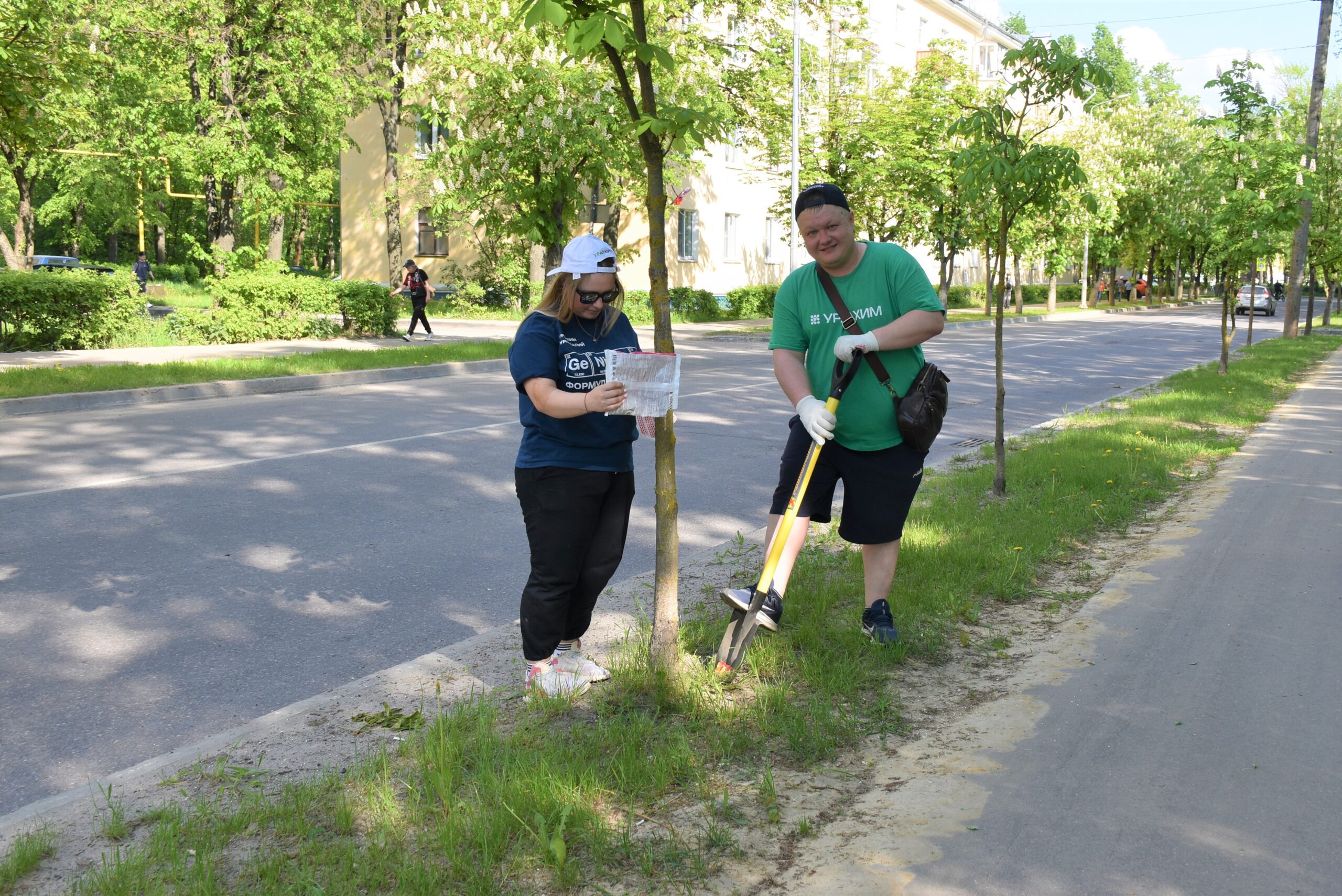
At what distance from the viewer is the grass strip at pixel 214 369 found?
13.6 metres

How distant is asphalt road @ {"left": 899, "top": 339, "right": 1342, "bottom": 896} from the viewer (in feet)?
9.88

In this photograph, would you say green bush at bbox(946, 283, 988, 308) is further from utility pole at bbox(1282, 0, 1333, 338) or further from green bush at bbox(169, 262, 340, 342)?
green bush at bbox(169, 262, 340, 342)

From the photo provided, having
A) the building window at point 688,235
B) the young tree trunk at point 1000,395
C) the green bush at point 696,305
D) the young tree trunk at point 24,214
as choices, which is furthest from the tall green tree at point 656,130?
the young tree trunk at point 24,214

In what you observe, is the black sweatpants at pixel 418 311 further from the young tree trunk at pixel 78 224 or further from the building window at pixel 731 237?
the young tree trunk at pixel 78 224

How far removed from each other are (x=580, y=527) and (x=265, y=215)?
23350 millimetres

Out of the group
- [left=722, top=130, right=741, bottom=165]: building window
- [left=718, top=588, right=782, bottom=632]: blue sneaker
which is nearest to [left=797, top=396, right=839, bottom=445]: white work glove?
[left=718, top=588, right=782, bottom=632]: blue sneaker

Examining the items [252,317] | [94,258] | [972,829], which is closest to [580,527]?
[972,829]

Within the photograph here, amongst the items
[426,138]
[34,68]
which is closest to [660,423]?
[34,68]

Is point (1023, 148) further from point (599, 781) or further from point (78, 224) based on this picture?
point (78, 224)

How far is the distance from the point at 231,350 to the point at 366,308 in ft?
13.8

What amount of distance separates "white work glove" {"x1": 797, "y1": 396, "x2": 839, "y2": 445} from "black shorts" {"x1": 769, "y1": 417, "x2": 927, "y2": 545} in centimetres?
26

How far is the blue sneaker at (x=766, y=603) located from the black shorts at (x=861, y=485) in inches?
14.5

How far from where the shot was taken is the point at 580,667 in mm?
4273

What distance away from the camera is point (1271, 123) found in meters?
17.2
